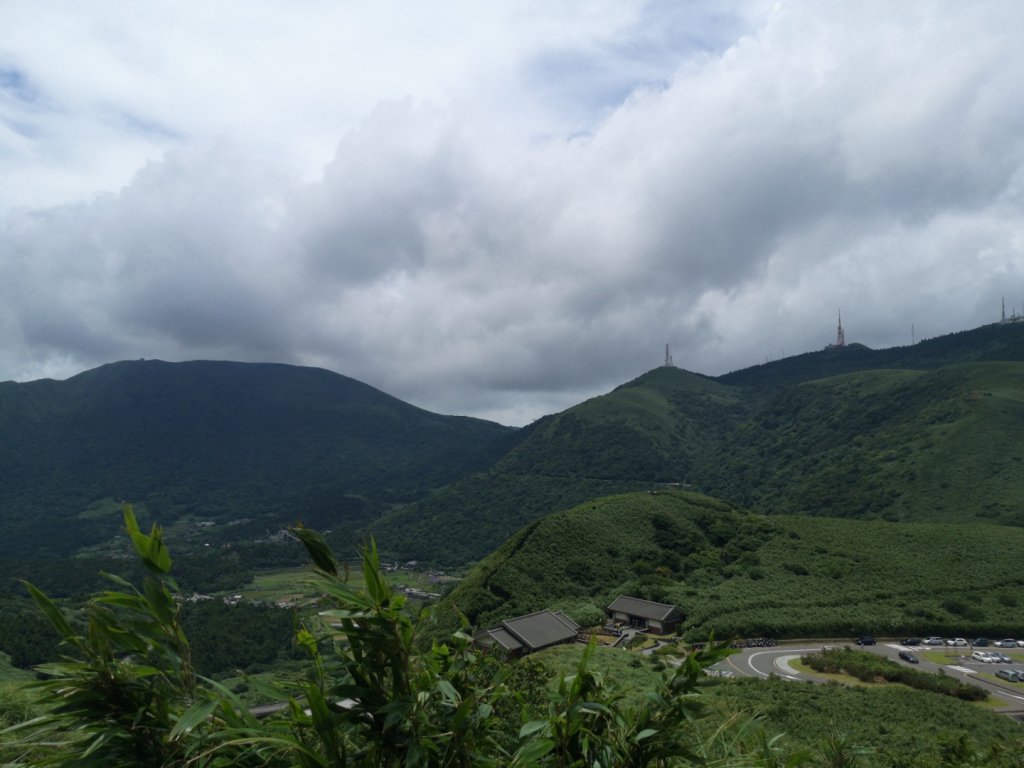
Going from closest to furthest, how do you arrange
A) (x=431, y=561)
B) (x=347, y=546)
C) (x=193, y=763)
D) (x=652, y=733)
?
1. (x=193, y=763)
2. (x=652, y=733)
3. (x=431, y=561)
4. (x=347, y=546)

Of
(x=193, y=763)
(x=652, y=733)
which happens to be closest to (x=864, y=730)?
(x=652, y=733)

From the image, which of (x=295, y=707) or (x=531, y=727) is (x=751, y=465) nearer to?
(x=531, y=727)

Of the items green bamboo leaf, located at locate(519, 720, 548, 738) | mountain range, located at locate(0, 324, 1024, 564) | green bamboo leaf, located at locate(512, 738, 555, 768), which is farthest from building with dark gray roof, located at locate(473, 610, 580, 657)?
green bamboo leaf, located at locate(512, 738, 555, 768)

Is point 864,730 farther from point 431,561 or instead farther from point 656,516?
point 431,561

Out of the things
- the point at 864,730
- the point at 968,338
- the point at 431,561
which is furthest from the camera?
the point at 968,338

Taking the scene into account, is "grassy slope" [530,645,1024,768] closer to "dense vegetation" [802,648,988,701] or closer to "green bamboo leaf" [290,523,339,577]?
"dense vegetation" [802,648,988,701]

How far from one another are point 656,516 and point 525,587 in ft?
72.5

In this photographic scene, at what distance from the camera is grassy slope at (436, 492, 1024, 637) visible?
41.0 meters

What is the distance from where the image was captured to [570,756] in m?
2.70

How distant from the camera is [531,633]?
35.4 meters

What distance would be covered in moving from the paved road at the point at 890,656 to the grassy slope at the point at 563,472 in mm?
88384

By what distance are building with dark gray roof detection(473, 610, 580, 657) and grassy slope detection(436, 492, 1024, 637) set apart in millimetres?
5525

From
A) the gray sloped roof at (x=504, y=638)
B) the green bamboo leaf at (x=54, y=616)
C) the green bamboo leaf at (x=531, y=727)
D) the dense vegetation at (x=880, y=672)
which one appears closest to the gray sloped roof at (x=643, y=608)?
the dense vegetation at (x=880, y=672)

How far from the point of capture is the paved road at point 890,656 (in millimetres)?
29266
